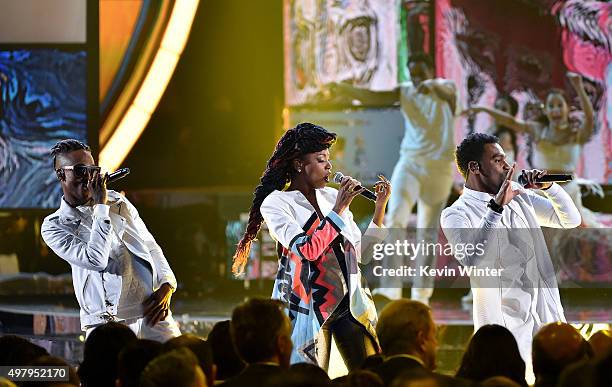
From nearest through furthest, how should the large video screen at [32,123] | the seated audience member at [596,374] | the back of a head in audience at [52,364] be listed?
the seated audience member at [596,374] < the back of a head in audience at [52,364] < the large video screen at [32,123]

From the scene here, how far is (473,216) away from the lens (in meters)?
5.97

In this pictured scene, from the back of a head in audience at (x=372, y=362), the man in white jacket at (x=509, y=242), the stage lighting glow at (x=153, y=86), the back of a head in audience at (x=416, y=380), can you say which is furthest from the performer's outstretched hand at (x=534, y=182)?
the stage lighting glow at (x=153, y=86)

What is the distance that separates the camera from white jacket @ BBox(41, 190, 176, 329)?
5.77m

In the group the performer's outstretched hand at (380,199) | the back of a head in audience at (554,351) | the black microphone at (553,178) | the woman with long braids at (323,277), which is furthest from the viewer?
the black microphone at (553,178)

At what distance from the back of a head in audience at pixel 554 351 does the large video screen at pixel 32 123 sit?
509 cm

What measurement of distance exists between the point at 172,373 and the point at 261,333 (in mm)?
590

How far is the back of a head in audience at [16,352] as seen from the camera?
4.31m

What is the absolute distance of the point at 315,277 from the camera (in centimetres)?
552

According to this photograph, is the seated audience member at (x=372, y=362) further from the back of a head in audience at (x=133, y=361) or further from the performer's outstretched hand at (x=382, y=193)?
the performer's outstretched hand at (x=382, y=193)

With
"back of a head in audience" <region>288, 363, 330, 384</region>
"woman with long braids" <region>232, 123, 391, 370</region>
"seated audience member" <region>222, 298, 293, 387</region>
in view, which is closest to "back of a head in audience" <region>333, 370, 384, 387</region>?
"back of a head in audience" <region>288, 363, 330, 384</region>

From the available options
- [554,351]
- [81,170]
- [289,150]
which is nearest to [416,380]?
[554,351]

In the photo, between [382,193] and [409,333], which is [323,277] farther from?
[409,333]

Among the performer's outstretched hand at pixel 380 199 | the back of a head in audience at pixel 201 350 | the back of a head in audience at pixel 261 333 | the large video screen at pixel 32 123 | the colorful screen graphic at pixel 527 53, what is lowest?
the back of a head in audience at pixel 201 350

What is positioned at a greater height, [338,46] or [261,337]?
[338,46]
